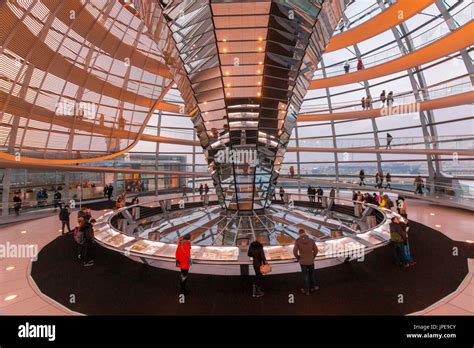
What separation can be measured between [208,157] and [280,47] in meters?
6.01

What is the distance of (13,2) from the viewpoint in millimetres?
11805

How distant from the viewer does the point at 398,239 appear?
6738 mm

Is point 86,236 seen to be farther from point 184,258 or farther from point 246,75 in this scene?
point 246,75

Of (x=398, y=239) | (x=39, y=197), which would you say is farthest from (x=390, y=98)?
(x=39, y=197)

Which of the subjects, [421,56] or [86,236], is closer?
[86,236]

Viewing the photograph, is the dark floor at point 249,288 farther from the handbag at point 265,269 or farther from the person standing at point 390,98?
the person standing at point 390,98

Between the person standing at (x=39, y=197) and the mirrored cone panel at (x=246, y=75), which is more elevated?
the mirrored cone panel at (x=246, y=75)

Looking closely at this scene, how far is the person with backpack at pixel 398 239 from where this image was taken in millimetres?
6734

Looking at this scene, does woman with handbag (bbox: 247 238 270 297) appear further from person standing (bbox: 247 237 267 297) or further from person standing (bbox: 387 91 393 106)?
person standing (bbox: 387 91 393 106)

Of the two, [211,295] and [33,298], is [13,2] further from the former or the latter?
[211,295]

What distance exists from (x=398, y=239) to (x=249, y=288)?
4615 mm

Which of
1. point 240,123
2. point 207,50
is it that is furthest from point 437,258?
point 207,50

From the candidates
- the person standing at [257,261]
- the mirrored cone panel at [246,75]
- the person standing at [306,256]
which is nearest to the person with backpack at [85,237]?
the person standing at [257,261]

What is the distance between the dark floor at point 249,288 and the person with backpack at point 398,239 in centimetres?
29
